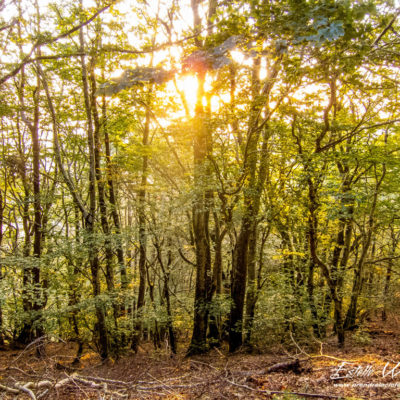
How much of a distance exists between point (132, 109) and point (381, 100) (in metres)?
8.05

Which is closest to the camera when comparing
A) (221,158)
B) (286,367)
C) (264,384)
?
(264,384)

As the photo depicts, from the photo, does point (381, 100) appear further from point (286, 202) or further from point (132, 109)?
point (132, 109)

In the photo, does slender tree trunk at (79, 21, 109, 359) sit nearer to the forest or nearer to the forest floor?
the forest

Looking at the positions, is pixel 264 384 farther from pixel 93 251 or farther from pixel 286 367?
pixel 93 251

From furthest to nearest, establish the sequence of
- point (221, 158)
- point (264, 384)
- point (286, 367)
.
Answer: point (221, 158) < point (286, 367) < point (264, 384)

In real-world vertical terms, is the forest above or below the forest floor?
above

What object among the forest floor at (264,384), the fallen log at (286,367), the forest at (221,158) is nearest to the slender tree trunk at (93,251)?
the forest at (221,158)

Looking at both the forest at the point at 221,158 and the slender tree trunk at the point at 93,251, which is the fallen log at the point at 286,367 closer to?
the forest at the point at 221,158

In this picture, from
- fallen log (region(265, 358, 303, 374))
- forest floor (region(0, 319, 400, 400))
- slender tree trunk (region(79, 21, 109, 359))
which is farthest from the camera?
slender tree trunk (region(79, 21, 109, 359))

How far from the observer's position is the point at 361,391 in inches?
124

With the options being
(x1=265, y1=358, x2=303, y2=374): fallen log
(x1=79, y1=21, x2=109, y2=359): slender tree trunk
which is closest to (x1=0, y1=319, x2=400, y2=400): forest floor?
(x1=265, y1=358, x2=303, y2=374): fallen log

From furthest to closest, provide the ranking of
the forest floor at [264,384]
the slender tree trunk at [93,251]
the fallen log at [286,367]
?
the slender tree trunk at [93,251] < the fallen log at [286,367] < the forest floor at [264,384]

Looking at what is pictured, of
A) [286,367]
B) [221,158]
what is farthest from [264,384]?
[221,158]

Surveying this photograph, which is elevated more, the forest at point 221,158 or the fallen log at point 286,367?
the forest at point 221,158
